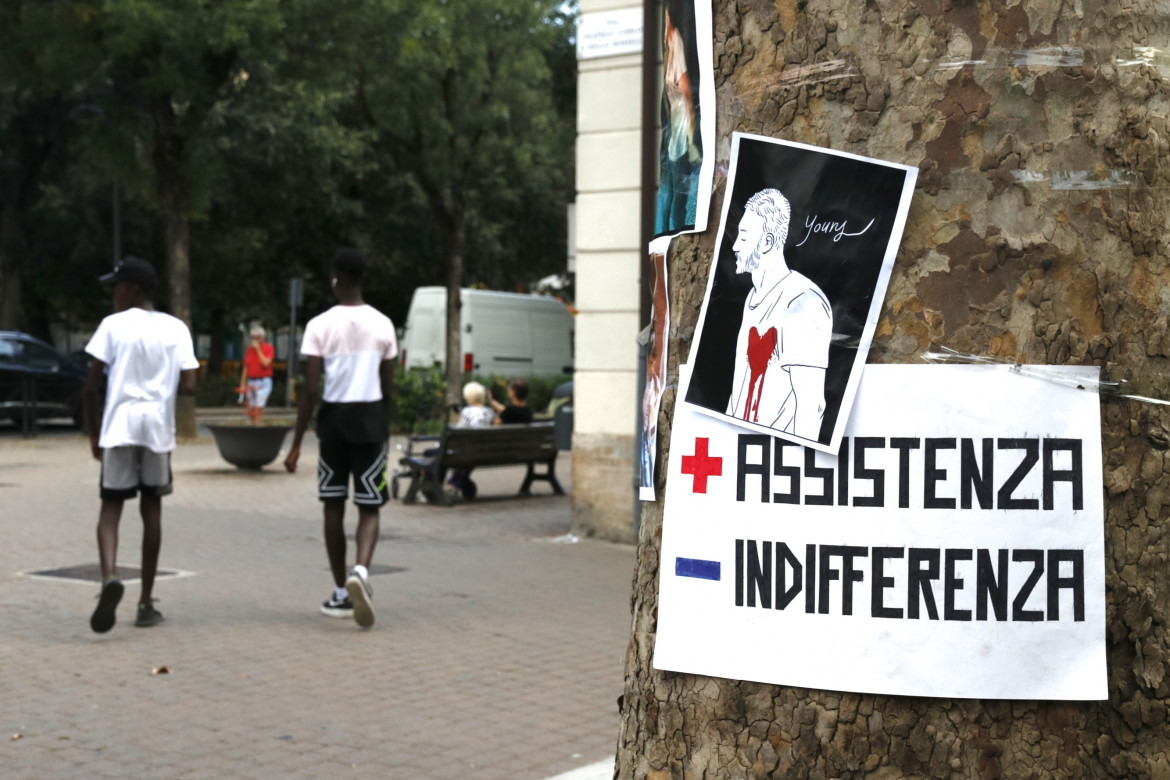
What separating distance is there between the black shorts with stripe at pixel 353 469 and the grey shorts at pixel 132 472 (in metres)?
0.81

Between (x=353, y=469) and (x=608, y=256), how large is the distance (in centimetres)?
384

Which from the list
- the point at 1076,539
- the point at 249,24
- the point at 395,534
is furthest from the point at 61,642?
the point at 249,24

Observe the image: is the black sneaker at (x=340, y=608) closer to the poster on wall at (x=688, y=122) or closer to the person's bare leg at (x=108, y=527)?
the person's bare leg at (x=108, y=527)

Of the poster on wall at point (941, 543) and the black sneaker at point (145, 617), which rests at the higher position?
the poster on wall at point (941, 543)

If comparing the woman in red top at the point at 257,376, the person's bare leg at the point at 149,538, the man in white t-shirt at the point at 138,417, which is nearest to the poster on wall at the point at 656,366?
the man in white t-shirt at the point at 138,417

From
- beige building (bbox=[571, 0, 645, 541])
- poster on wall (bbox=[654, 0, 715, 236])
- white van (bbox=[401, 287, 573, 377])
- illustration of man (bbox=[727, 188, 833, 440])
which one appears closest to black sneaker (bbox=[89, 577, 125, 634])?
beige building (bbox=[571, 0, 645, 541])

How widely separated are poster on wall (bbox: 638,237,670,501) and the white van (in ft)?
93.8

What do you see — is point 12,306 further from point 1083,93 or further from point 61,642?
point 1083,93

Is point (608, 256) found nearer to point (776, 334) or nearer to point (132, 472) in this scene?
point (132, 472)

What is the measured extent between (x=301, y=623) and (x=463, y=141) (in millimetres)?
25516

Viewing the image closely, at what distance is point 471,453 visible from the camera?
45.0 ft

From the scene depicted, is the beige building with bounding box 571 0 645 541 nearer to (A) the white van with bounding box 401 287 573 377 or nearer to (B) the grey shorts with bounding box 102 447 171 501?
(B) the grey shorts with bounding box 102 447 171 501

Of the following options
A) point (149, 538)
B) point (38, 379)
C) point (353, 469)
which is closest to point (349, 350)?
point (353, 469)

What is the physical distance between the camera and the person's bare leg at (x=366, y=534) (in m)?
7.42
